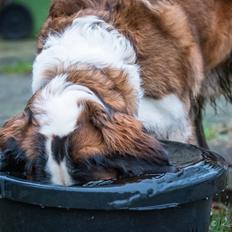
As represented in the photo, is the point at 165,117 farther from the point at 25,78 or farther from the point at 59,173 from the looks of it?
the point at 25,78

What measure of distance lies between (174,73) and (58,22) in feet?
1.81

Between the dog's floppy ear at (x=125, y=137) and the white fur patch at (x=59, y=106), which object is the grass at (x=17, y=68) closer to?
the white fur patch at (x=59, y=106)

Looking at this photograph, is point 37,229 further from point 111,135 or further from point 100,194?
point 111,135

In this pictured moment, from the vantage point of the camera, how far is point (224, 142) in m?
4.56

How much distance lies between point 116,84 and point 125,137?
0.48 metres

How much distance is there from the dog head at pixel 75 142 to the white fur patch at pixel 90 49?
37 cm

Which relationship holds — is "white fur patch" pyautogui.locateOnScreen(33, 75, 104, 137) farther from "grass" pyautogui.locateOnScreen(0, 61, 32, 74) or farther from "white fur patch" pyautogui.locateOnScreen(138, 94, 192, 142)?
"grass" pyautogui.locateOnScreen(0, 61, 32, 74)

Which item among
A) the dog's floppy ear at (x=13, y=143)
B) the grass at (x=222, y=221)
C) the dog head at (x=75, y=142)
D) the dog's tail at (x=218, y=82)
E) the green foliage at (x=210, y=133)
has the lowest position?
the green foliage at (x=210, y=133)

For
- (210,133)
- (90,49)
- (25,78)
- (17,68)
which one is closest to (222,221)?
(90,49)

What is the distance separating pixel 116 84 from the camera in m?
2.80

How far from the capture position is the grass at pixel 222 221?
311cm

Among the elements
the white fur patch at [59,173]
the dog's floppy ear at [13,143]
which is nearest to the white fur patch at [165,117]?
the dog's floppy ear at [13,143]

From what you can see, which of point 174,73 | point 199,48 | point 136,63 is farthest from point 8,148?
point 199,48

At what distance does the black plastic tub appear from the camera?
2.00 meters
